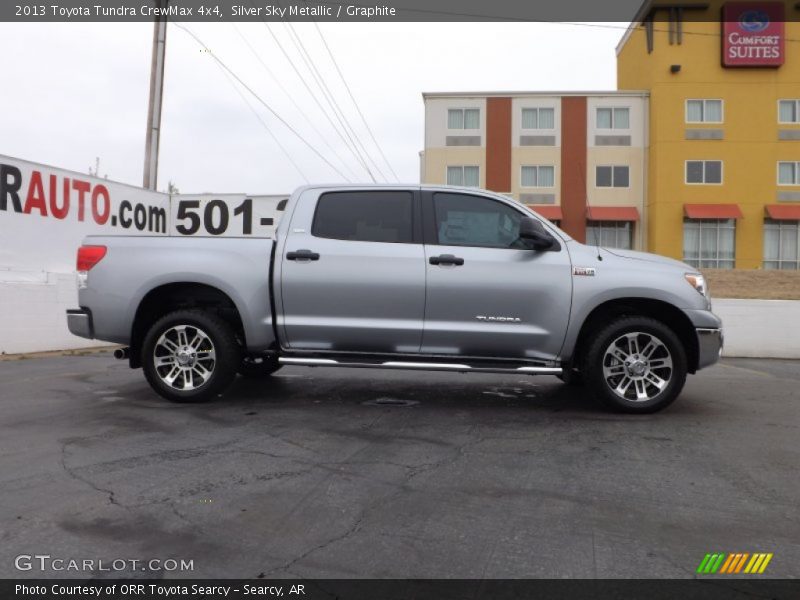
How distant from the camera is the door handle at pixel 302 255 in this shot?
6.15m

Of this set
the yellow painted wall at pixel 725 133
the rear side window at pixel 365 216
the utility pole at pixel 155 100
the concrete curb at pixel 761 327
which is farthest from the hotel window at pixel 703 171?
the rear side window at pixel 365 216

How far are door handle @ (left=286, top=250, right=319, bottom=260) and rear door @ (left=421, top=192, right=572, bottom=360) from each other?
100 cm

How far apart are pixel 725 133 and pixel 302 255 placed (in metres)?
34.8

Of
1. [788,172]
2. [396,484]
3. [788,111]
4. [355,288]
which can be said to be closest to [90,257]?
[355,288]

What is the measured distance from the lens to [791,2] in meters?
34.7

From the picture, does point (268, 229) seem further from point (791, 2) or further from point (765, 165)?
point (791, 2)

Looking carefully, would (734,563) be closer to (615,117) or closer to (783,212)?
(615,117)

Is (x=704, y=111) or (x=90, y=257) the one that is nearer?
(x=90, y=257)

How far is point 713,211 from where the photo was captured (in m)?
35.0

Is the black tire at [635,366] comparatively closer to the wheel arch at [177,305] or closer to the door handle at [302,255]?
the door handle at [302,255]

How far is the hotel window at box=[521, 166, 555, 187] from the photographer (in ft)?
122

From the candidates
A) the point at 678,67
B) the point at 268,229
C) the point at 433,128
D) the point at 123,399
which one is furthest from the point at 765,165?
the point at 123,399

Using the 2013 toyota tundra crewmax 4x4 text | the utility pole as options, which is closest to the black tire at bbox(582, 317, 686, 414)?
the 2013 toyota tundra crewmax 4x4 text

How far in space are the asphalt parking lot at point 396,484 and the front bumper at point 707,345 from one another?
21.2 inches
